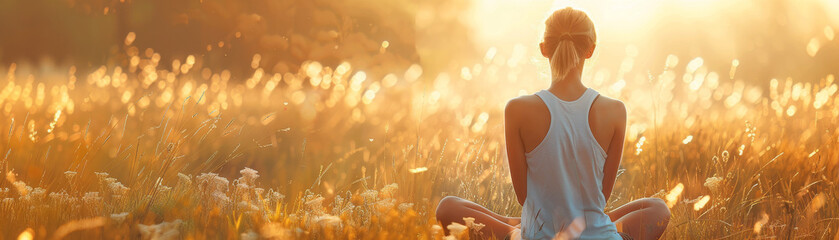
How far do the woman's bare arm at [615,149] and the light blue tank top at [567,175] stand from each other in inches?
3.8

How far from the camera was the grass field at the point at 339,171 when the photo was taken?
2930mm

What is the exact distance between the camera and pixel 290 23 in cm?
1337

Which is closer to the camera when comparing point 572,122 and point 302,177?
point 572,122

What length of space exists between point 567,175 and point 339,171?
8.12 feet

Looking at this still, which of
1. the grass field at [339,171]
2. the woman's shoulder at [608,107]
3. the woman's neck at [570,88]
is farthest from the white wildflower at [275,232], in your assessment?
the woman's shoulder at [608,107]

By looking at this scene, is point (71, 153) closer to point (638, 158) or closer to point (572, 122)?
point (572, 122)

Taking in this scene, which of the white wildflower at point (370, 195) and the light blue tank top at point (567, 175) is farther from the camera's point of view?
the white wildflower at point (370, 195)

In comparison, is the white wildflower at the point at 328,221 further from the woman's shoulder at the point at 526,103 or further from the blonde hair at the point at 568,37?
the blonde hair at the point at 568,37

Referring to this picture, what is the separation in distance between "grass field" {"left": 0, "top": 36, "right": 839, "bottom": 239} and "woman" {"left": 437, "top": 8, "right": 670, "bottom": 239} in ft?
1.28

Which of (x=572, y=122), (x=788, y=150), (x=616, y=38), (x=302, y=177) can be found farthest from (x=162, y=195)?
(x=616, y=38)

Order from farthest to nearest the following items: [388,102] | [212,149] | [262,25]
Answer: [262,25]
[388,102]
[212,149]

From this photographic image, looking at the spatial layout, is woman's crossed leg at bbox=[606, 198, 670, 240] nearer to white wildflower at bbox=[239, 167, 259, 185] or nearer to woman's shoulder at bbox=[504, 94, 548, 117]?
woman's shoulder at bbox=[504, 94, 548, 117]

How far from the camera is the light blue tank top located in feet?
8.61

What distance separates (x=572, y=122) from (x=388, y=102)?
232 inches
